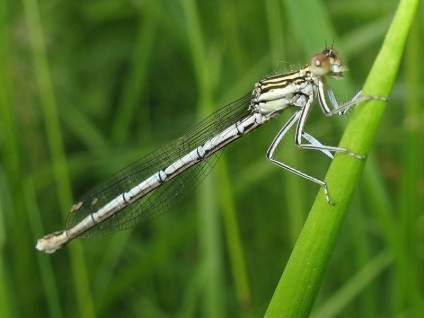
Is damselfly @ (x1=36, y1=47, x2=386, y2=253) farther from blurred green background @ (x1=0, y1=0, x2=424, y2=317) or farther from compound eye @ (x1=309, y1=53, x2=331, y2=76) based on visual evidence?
blurred green background @ (x1=0, y1=0, x2=424, y2=317)

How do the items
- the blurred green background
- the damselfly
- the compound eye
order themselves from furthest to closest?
the blurred green background, the damselfly, the compound eye

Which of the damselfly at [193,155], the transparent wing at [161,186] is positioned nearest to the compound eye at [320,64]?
the damselfly at [193,155]

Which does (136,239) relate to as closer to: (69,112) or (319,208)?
(69,112)

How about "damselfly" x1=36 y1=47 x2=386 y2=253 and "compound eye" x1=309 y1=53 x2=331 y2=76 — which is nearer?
"compound eye" x1=309 y1=53 x2=331 y2=76

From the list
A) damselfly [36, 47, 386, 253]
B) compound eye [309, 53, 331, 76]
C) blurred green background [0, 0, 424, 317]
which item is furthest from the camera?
blurred green background [0, 0, 424, 317]

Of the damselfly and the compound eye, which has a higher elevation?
the damselfly

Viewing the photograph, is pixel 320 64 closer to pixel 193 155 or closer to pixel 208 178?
pixel 193 155

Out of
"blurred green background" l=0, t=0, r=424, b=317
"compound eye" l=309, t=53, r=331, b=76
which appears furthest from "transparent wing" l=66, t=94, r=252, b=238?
"compound eye" l=309, t=53, r=331, b=76

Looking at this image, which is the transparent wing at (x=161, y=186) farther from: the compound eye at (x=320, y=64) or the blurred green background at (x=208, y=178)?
the compound eye at (x=320, y=64)
